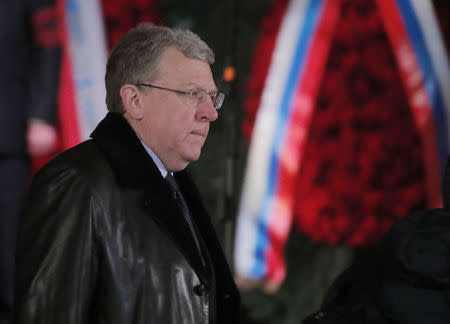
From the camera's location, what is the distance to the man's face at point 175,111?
137 centimetres

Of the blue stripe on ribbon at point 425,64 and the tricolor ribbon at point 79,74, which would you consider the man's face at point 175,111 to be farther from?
the blue stripe on ribbon at point 425,64

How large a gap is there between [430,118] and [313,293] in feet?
3.27

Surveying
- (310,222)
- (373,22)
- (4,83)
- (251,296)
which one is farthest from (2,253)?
(373,22)

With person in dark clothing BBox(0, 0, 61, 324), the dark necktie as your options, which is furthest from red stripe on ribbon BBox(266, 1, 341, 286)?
the dark necktie

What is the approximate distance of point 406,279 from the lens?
120cm

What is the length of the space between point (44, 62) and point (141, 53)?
1.69 meters

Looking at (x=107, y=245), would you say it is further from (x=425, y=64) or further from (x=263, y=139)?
(x=425, y=64)

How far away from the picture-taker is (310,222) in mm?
3154

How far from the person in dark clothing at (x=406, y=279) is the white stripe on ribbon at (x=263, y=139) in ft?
5.84

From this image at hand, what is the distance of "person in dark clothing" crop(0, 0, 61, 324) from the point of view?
2842mm

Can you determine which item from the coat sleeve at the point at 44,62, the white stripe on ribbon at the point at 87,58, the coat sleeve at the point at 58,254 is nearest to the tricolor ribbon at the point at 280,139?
the white stripe on ribbon at the point at 87,58

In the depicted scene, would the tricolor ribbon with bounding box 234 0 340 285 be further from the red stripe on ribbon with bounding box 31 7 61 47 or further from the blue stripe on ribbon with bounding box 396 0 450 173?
the red stripe on ribbon with bounding box 31 7 61 47

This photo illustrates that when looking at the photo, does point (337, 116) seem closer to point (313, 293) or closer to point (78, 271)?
point (313, 293)

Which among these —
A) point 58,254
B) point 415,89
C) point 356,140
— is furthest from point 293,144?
point 58,254
